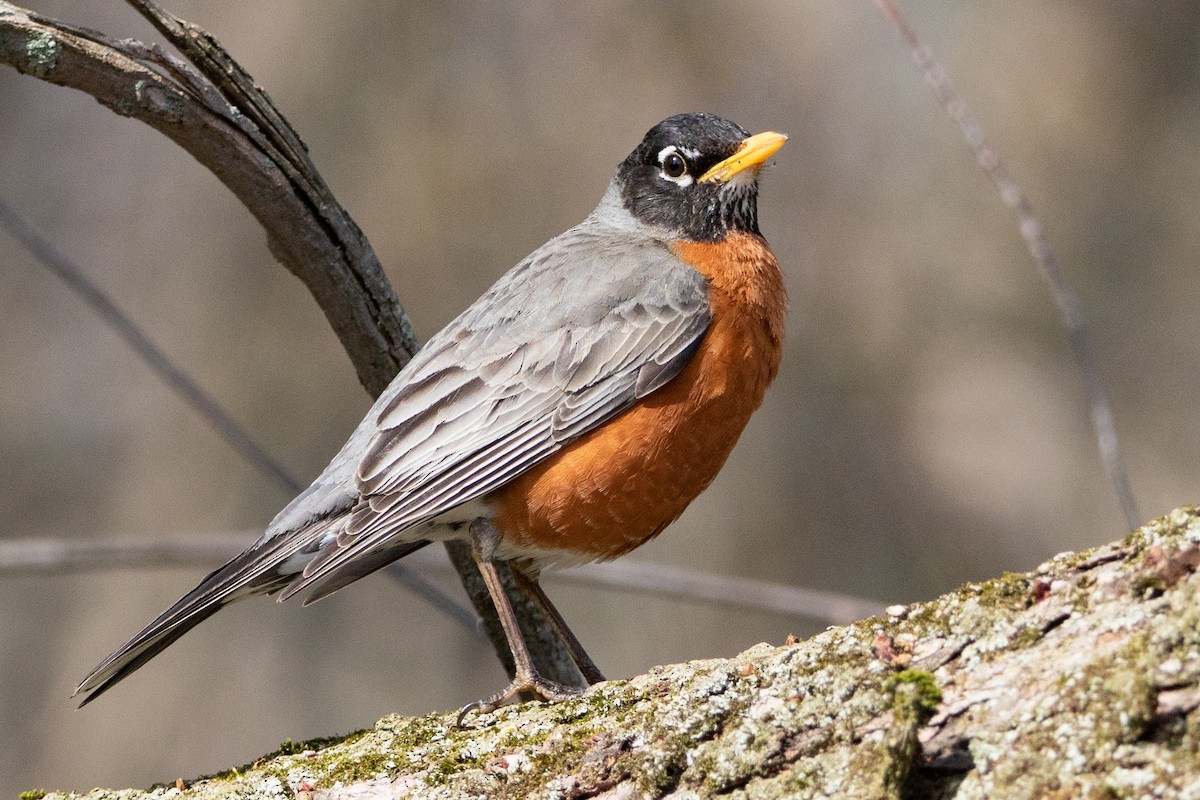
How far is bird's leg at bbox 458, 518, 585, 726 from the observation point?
140 inches

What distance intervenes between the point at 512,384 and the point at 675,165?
3.98 feet

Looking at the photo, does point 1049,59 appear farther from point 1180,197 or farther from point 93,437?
point 93,437

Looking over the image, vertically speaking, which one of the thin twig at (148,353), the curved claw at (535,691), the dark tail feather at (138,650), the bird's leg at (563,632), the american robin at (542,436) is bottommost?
the curved claw at (535,691)

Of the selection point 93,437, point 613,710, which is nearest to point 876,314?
point 93,437

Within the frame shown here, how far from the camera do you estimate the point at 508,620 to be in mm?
3834

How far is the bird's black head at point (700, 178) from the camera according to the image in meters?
4.55

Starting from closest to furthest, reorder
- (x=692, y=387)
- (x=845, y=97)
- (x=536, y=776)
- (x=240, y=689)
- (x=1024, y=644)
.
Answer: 1. (x=1024, y=644)
2. (x=536, y=776)
3. (x=692, y=387)
4. (x=240, y=689)
5. (x=845, y=97)

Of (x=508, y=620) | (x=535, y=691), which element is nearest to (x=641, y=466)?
(x=508, y=620)

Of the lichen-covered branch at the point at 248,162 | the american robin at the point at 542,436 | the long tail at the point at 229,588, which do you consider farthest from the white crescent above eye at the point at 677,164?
the long tail at the point at 229,588

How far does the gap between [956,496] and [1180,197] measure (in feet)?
8.17

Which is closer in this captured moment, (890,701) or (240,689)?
(890,701)

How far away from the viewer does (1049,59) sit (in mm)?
7891

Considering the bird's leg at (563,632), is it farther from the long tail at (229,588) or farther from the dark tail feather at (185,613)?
the dark tail feather at (185,613)

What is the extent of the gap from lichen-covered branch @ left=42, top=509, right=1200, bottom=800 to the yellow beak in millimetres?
2135
